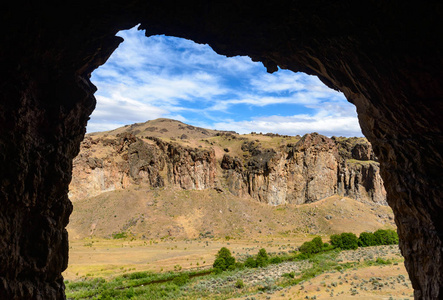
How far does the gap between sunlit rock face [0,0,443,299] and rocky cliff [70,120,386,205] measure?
66653 mm

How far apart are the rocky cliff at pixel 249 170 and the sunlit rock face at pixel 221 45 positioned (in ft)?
219

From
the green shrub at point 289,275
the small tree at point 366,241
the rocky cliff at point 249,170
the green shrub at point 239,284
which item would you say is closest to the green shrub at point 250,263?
the green shrub at point 289,275

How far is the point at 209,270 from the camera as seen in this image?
39.9m

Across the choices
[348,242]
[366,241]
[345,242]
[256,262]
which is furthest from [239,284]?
[366,241]

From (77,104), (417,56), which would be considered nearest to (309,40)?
(417,56)

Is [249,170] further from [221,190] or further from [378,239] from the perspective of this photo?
[378,239]

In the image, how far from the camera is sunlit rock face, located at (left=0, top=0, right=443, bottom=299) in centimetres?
→ 730

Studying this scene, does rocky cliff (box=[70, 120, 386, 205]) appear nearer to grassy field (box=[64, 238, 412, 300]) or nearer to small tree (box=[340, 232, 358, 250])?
grassy field (box=[64, 238, 412, 300])

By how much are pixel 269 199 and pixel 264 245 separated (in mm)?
22403

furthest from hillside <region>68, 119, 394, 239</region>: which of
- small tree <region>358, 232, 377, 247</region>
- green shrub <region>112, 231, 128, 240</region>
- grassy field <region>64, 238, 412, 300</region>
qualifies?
small tree <region>358, 232, 377, 247</region>

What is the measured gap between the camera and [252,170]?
79.0 m

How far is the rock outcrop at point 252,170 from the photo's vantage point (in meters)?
76.6

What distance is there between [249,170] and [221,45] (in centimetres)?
6909

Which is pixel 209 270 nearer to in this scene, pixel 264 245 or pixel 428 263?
pixel 264 245
